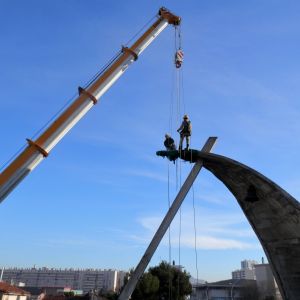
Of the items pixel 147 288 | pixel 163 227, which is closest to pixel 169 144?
pixel 163 227

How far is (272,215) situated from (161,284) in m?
38.1

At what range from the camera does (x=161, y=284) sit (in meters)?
50.4

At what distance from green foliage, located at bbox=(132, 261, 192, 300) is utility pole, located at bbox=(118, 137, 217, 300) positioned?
107 feet

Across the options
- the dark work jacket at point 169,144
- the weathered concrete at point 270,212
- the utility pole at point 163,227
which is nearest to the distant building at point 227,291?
the weathered concrete at point 270,212

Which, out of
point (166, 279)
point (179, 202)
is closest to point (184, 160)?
point (179, 202)

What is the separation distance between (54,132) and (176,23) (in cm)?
1383

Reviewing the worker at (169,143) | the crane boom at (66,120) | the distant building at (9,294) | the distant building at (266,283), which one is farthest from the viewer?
the distant building at (266,283)

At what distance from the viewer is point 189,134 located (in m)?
16.5

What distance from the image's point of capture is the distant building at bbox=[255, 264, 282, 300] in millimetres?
71125

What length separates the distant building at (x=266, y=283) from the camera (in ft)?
233

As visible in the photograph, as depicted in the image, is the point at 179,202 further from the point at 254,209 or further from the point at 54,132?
the point at 54,132

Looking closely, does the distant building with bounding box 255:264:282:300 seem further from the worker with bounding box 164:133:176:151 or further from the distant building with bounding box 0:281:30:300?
the worker with bounding box 164:133:176:151

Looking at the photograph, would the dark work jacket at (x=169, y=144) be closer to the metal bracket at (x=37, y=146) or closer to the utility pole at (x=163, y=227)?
the utility pole at (x=163, y=227)

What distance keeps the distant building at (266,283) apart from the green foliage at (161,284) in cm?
2333
